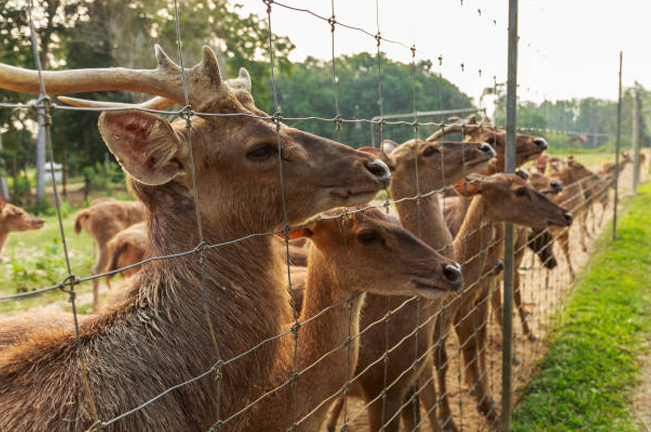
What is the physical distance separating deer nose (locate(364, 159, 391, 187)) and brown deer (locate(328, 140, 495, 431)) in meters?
0.62

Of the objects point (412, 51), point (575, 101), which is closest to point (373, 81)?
point (412, 51)

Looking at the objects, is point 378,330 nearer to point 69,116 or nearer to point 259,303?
point 259,303

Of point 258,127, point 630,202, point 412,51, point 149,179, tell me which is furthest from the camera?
point 630,202

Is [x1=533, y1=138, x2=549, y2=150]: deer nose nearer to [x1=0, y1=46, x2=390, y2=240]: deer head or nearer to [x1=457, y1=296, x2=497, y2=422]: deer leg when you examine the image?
[x1=457, y1=296, x2=497, y2=422]: deer leg

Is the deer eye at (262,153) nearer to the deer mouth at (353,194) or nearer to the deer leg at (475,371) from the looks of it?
the deer mouth at (353,194)

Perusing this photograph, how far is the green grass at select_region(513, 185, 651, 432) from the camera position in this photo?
173 inches

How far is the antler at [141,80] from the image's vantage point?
1413 mm

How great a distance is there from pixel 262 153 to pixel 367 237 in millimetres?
1070

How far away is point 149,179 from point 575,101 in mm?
9870

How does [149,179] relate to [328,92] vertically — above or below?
below

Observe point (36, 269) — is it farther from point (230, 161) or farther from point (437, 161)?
point (230, 161)

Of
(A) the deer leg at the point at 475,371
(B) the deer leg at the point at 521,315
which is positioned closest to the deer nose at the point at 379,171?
(A) the deer leg at the point at 475,371

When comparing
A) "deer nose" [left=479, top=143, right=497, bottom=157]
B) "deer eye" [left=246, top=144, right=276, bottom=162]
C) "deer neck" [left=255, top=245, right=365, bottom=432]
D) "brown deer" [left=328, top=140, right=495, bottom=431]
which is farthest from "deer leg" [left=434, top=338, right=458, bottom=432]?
"deer eye" [left=246, top=144, right=276, bottom=162]

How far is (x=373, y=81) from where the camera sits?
203 inches
